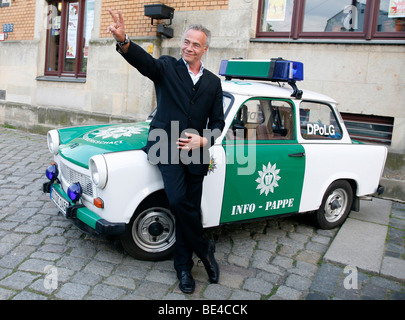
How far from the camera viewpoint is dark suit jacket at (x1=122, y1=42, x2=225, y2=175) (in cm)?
311

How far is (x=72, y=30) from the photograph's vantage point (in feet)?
35.4

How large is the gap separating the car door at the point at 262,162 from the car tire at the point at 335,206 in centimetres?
55

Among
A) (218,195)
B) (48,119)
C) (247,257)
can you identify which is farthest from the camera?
(48,119)

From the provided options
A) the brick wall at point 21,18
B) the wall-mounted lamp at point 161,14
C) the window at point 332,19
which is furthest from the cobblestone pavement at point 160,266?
the brick wall at point 21,18

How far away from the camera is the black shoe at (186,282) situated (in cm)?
328

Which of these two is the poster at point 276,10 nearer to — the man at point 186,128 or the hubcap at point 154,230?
the man at point 186,128

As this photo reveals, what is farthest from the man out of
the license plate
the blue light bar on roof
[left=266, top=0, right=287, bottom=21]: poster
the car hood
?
[left=266, top=0, right=287, bottom=21]: poster

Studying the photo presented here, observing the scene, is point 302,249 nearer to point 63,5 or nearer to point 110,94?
point 110,94

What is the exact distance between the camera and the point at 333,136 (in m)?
4.83

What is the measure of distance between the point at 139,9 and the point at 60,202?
6.30 meters
